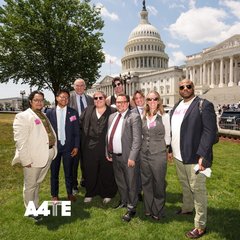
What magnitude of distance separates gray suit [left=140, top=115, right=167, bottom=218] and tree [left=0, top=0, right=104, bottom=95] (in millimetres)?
23537

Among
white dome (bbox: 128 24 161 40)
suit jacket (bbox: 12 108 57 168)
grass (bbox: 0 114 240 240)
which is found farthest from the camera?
white dome (bbox: 128 24 161 40)

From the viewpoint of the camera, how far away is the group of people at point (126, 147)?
554 cm

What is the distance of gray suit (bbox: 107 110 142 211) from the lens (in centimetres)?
611

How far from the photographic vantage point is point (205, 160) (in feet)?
17.2

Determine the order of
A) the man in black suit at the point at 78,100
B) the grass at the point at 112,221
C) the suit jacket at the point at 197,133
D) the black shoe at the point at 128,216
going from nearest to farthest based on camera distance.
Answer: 1. the suit jacket at the point at 197,133
2. the grass at the point at 112,221
3. the black shoe at the point at 128,216
4. the man in black suit at the point at 78,100

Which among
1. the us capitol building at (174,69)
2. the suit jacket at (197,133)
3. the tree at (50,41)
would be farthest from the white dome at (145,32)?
the suit jacket at (197,133)

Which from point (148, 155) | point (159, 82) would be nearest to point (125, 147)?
point (148, 155)

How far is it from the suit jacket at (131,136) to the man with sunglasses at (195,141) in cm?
75

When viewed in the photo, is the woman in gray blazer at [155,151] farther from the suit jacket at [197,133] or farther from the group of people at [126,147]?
the suit jacket at [197,133]

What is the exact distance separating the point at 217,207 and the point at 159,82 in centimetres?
9861

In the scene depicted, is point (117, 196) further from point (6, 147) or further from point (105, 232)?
point (6, 147)

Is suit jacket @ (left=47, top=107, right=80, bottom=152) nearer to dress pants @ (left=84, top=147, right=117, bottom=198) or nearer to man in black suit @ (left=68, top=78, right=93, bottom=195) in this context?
dress pants @ (left=84, top=147, right=117, bottom=198)

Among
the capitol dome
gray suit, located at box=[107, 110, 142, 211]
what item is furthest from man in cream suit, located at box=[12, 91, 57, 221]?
the capitol dome

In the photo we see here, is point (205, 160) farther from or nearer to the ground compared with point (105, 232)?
farther from the ground
